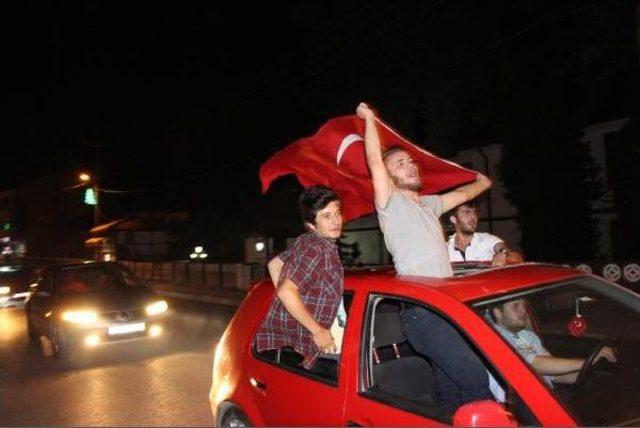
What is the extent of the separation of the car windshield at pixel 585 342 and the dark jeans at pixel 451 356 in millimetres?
196

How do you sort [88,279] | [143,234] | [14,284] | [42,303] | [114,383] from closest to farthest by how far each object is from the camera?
[114,383], [42,303], [88,279], [14,284], [143,234]

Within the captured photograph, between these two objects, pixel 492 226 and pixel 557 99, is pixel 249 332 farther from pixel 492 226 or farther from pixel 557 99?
pixel 492 226

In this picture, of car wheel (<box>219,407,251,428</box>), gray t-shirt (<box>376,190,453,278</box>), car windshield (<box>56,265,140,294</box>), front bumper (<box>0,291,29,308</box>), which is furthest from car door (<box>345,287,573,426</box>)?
front bumper (<box>0,291,29,308</box>)

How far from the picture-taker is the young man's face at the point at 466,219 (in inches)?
208

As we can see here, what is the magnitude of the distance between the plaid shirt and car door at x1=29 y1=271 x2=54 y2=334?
26.8 ft

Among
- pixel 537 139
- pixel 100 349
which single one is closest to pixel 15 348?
pixel 100 349

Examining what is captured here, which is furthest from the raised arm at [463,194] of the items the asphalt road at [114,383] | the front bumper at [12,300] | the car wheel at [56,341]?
the front bumper at [12,300]

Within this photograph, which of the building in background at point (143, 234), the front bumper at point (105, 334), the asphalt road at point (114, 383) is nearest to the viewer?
the asphalt road at point (114, 383)

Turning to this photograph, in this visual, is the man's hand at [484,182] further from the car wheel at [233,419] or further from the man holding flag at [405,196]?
the car wheel at [233,419]

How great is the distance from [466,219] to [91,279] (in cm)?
822

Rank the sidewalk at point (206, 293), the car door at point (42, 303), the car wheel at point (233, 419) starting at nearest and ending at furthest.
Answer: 1. the car wheel at point (233, 419)
2. the car door at point (42, 303)
3. the sidewalk at point (206, 293)

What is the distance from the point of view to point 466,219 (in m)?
5.29

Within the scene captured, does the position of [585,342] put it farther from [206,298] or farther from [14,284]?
[14,284]

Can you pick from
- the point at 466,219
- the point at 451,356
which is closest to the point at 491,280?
the point at 451,356
